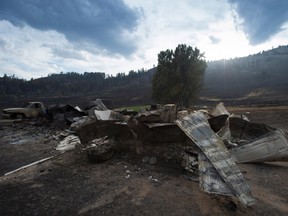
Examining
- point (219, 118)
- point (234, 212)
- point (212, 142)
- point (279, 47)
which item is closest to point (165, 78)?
point (219, 118)

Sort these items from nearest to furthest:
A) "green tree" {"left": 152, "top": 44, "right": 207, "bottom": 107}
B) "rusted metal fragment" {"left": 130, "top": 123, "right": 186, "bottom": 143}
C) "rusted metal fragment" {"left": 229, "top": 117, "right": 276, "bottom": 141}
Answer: "rusted metal fragment" {"left": 130, "top": 123, "right": 186, "bottom": 143}, "rusted metal fragment" {"left": 229, "top": 117, "right": 276, "bottom": 141}, "green tree" {"left": 152, "top": 44, "right": 207, "bottom": 107}

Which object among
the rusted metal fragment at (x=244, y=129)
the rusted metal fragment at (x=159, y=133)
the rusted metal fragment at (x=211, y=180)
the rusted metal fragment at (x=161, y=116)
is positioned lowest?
the rusted metal fragment at (x=244, y=129)

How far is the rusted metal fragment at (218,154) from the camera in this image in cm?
374

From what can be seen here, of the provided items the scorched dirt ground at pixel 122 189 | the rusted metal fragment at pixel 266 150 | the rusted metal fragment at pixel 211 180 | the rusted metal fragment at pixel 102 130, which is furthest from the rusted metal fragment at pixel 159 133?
the rusted metal fragment at pixel 266 150

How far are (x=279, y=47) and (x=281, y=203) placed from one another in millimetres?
207234

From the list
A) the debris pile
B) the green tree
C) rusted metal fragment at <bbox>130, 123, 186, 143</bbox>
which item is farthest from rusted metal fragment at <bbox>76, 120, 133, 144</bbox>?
the green tree

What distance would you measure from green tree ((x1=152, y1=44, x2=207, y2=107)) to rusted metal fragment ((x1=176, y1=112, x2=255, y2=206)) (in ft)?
66.2

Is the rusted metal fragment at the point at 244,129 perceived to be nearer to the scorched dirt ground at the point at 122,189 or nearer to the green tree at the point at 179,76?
the scorched dirt ground at the point at 122,189

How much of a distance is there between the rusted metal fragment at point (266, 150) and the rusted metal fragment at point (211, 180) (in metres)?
2.52

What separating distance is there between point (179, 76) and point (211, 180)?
76.4 feet

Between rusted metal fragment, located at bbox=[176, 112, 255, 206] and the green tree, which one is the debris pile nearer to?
rusted metal fragment, located at bbox=[176, 112, 255, 206]

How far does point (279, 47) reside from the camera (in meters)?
178

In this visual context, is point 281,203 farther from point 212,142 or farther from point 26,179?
point 26,179

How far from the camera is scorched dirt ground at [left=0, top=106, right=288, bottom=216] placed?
3.93m
